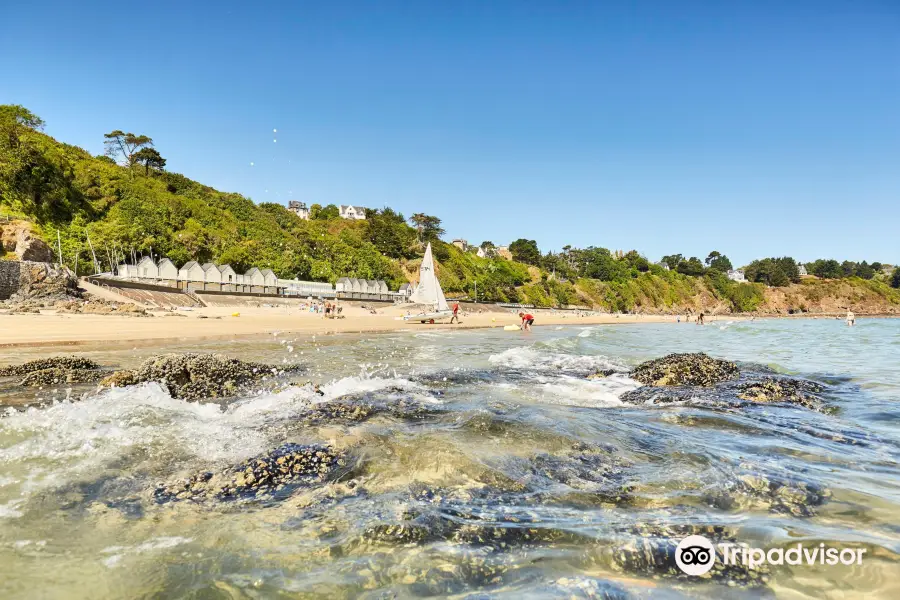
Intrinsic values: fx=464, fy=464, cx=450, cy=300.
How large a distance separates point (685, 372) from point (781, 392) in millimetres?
2440

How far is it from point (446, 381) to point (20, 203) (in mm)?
85228

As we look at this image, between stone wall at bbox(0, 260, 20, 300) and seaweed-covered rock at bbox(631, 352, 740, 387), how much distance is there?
43.0 metres

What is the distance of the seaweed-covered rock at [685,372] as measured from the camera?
11484 millimetres

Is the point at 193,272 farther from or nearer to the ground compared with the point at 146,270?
farther from the ground

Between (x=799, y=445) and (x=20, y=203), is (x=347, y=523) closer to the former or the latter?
(x=799, y=445)

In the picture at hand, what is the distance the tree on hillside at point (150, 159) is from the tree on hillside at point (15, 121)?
86.9 ft

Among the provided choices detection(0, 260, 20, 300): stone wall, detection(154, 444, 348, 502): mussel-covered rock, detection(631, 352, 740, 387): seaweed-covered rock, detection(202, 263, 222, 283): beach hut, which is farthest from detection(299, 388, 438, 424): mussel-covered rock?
detection(202, 263, 222, 283): beach hut

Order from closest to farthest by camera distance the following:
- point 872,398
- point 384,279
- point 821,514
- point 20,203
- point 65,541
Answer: point 65,541
point 821,514
point 872,398
point 20,203
point 384,279

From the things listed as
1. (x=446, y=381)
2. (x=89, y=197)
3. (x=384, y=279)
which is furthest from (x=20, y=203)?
(x=446, y=381)

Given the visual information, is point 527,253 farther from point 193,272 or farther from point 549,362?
point 549,362

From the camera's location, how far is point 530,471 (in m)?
4.96

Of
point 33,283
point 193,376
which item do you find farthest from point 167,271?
point 193,376

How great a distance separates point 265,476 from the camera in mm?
4625

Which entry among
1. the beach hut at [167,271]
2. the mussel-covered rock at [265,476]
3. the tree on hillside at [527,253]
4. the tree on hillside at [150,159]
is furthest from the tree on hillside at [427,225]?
the mussel-covered rock at [265,476]
